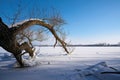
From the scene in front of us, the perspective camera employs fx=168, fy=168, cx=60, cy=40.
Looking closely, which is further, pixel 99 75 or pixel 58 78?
pixel 58 78

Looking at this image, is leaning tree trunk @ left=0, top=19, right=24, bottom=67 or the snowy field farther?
leaning tree trunk @ left=0, top=19, right=24, bottom=67

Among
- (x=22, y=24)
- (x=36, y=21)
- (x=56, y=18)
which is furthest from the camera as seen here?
(x=56, y=18)

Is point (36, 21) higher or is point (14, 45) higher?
point (36, 21)

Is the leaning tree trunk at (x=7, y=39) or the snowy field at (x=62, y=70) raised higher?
the leaning tree trunk at (x=7, y=39)

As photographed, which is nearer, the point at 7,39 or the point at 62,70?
the point at 62,70

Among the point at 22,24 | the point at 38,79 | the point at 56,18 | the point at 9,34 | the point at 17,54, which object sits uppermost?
the point at 56,18

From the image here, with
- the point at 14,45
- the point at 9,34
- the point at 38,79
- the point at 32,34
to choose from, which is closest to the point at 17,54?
the point at 14,45

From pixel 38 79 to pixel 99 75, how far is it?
219cm

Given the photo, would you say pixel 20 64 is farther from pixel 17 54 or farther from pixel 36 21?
pixel 36 21

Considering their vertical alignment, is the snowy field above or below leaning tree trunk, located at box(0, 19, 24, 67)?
below

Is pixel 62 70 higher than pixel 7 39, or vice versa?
pixel 7 39

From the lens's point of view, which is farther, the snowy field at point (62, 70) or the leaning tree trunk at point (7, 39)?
the leaning tree trunk at point (7, 39)

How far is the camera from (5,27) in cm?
881

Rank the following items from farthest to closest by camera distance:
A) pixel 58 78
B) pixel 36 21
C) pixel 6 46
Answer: pixel 36 21 < pixel 6 46 < pixel 58 78
